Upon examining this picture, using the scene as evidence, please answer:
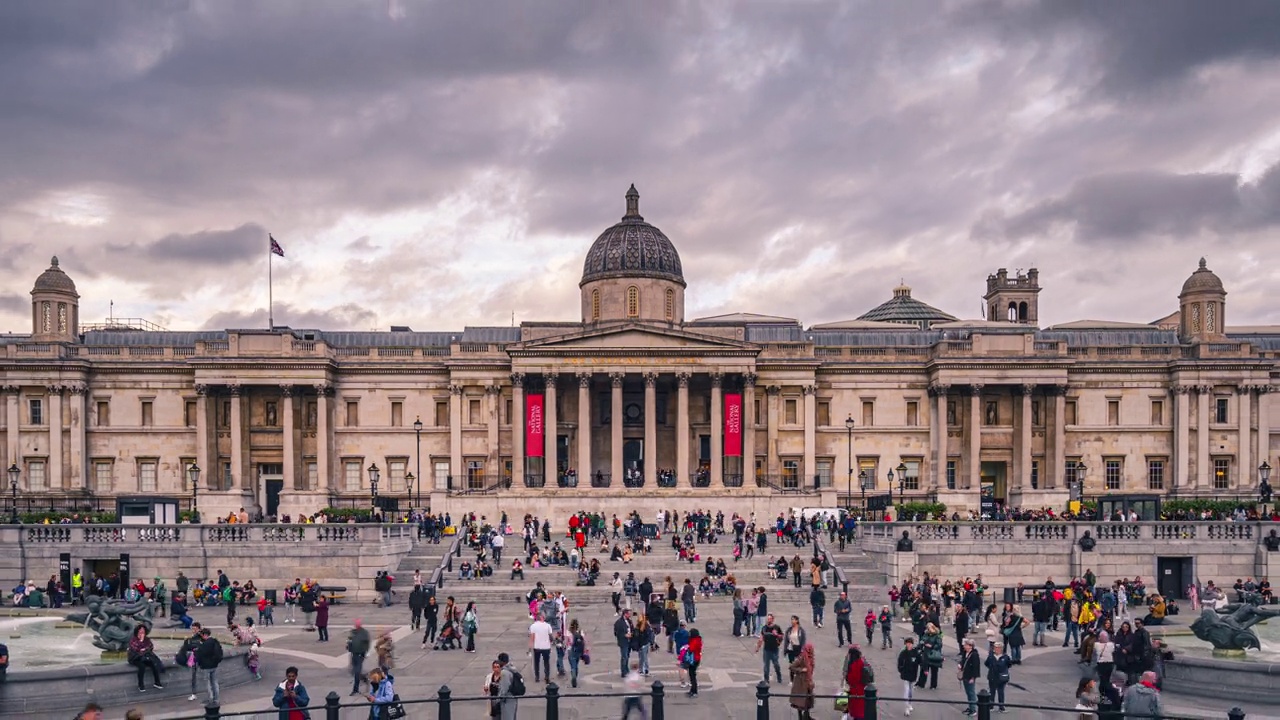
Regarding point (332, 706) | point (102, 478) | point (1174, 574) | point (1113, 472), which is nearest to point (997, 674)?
point (332, 706)

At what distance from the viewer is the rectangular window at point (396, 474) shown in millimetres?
70800

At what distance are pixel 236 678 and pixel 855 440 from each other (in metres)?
51.8

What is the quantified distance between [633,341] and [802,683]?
151ft

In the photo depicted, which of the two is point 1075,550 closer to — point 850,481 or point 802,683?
point 850,481

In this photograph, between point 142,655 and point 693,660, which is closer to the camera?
point 142,655

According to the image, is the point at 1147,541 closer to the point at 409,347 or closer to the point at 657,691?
the point at 657,691

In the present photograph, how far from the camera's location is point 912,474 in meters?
71.6

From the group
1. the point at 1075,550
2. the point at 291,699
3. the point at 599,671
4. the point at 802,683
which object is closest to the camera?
the point at 291,699

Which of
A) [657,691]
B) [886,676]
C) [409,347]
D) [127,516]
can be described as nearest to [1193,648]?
[886,676]

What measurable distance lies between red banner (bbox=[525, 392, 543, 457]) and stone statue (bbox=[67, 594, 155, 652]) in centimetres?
3979

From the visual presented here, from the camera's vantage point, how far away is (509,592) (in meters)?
42.2

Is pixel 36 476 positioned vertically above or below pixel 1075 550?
above

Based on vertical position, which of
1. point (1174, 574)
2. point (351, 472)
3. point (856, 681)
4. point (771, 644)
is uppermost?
point (856, 681)

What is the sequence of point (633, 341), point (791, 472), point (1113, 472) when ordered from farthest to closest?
point (1113, 472) → point (791, 472) → point (633, 341)
